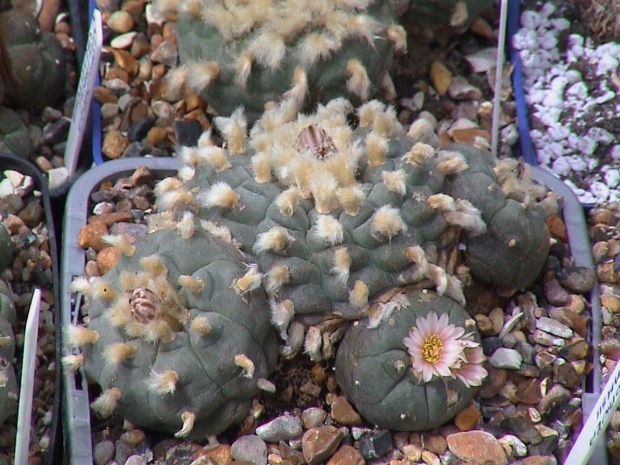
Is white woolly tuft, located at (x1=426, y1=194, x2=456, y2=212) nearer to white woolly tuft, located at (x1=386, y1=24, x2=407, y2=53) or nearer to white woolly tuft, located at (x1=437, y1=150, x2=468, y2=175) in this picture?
white woolly tuft, located at (x1=437, y1=150, x2=468, y2=175)

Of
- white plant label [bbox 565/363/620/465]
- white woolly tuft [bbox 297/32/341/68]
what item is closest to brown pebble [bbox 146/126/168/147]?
white woolly tuft [bbox 297/32/341/68]

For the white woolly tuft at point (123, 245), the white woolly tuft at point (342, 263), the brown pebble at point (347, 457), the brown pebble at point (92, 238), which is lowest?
the brown pebble at point (347, 457)

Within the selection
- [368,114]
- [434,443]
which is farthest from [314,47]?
[434,443]

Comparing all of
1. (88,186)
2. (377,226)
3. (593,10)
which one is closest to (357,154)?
(377,226)

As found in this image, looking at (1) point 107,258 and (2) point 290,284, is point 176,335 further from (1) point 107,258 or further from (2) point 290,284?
Result: (1) point 107,258

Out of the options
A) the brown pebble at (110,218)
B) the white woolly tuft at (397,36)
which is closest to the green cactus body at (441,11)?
the white woolly tuft at (397,36)

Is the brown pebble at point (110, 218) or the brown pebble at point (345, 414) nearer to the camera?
the brown pebble at point (345, 414)

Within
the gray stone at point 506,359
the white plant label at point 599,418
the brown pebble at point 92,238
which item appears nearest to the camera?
the white plant label at point 599,418

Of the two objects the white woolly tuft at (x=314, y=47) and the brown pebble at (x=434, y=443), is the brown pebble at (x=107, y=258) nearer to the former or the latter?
the white woolly tuft at (x=314, y=47)
